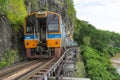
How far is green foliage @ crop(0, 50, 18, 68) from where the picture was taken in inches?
513

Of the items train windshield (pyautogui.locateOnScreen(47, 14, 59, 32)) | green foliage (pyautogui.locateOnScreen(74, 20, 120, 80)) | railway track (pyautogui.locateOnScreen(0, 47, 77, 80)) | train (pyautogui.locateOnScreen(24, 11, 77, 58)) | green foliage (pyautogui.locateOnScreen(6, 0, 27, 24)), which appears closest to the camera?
railway track (pyautogui.locateOnScreen(0, 47, 77, 80))

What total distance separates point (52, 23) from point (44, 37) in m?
1.08

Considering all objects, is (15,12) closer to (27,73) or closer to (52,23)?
(52,23)

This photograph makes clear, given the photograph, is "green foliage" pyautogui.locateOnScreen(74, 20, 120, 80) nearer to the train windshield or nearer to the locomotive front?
the locomotive front

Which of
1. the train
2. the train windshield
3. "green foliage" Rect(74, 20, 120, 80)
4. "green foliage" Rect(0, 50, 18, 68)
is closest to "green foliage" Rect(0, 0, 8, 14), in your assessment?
the train

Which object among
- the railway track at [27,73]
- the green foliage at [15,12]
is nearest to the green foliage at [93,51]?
the green foliage at [15,12]

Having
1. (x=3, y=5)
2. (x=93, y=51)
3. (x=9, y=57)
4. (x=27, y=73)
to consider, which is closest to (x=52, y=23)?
(x=3, y=5)

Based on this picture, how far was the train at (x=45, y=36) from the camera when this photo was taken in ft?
49.4

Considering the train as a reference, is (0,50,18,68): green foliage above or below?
below

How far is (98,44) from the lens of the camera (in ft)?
203

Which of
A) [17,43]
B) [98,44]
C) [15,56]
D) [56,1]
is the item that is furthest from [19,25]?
[98,44]

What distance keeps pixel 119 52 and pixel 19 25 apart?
253 ft

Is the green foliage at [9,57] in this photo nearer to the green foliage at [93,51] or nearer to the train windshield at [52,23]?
the train windshield at [52,23]

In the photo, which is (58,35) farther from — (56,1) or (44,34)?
(56,1)
